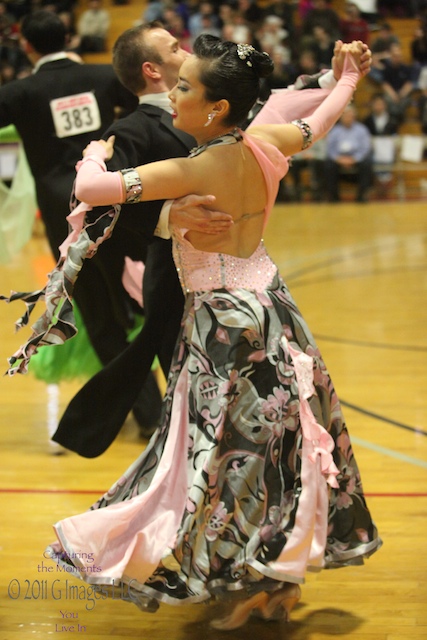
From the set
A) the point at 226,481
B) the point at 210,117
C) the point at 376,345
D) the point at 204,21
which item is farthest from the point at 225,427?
the point at 204,21

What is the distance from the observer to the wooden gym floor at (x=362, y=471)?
9.21 feet

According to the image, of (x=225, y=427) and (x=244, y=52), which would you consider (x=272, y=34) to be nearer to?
(x=244, y=52)

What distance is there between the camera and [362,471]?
157 inches

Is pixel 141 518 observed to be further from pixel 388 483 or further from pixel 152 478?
pixel 388 483

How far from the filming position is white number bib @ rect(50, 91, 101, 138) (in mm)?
4344

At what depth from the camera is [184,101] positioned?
2.57 meters

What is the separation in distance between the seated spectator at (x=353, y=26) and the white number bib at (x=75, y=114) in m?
9.64

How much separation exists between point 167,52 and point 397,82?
1143 centimetres

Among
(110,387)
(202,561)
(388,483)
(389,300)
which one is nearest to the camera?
(202,561)

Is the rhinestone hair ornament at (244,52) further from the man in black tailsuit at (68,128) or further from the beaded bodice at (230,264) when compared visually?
the man in black tailsuit at (68,128)

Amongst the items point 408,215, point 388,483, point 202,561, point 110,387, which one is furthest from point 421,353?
point 408,215

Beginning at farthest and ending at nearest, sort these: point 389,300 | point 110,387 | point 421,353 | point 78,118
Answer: point 389,300 < point 421,353 < point 78,118 < point 110,387

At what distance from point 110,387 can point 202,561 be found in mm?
706

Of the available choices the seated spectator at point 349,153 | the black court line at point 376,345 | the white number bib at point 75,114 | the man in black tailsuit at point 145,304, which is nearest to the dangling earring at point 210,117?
the man in black tailsuit at point 145,304
